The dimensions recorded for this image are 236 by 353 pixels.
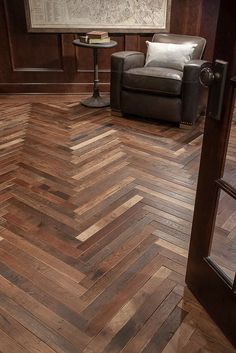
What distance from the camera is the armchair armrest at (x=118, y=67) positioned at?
336 centimetres

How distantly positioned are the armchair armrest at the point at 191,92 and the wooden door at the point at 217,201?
176 cm

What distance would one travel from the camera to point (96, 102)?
12.7 ft

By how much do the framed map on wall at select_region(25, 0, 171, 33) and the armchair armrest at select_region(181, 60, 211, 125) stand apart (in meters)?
1.12

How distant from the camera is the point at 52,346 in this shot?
1.34m

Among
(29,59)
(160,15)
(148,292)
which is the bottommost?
(148,292)

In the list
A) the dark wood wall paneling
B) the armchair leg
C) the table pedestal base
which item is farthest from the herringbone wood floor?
the dark wood wall paneling

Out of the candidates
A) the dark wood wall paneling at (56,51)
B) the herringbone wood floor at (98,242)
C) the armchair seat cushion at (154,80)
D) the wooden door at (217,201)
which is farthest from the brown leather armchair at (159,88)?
the wooden door at (217,201)

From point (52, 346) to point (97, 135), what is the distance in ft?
6.89

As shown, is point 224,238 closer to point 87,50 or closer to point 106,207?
point 106,207

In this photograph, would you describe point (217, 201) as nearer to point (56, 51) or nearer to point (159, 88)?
point (159, 88)

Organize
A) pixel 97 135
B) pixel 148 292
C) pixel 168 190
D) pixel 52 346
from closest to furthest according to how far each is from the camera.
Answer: pixel 52 346, pixel 148 292, pixel 168 190, pixel 97 135

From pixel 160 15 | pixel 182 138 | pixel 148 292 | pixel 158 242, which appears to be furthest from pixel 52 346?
pixel 160 15

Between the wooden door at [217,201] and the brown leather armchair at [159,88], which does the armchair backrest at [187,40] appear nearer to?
the brown leather armchair at [159,88]

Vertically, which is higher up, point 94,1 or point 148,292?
point 94,1
